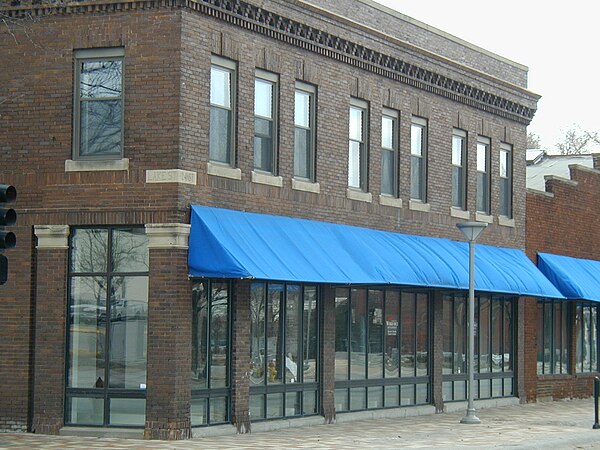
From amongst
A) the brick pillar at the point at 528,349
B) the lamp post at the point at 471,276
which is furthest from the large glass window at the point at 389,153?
the brick pillar at the point at 528,349

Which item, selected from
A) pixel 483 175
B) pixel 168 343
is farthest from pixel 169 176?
pixel 483 175

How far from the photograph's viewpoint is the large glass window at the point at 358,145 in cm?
2822

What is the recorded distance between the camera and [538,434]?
25.5 meters

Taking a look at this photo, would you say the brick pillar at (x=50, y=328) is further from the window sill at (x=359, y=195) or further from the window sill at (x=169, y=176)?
the window sill at (x=359, y=195)

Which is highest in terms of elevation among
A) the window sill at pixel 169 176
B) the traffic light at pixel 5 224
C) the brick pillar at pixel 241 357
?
the window sill at pixel 169 176

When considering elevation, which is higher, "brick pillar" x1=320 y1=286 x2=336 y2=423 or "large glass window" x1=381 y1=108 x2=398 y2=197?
"large glass window" x1=381 y1=108 x2=398 y2=197

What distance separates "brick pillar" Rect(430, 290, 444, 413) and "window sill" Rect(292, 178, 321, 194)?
5532mm

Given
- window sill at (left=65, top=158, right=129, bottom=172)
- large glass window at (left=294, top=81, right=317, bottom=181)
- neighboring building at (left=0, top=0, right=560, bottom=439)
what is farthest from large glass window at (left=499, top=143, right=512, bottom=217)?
window sill at (left=65, top=158, right=129, bottom=172)

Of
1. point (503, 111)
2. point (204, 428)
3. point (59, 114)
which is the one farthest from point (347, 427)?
point (503, 111)

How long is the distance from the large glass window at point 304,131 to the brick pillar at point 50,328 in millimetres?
5253

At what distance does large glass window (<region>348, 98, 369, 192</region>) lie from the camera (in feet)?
92.6

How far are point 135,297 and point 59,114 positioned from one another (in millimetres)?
3388

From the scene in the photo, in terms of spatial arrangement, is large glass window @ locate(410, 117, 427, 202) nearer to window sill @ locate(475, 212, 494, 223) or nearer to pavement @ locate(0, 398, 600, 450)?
window sill @ locate(475, 212, 494, 223)

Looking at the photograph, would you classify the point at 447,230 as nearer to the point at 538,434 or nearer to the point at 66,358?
the point at 538,434
